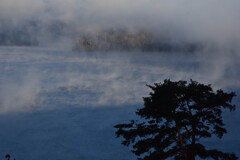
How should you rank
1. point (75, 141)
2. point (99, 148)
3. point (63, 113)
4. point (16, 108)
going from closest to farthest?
point (99, 148)
point (75, 141)
point (63, 113)
point (16, 108)

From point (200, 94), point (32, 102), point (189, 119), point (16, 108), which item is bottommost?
point (189, 119)

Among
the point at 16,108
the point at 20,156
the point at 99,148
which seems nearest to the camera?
the point at 20,156

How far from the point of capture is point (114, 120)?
135125mm

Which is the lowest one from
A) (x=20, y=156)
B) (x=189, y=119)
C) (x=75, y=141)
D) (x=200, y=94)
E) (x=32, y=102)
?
(x=189, y=119)

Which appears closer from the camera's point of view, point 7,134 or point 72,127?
point 7,134

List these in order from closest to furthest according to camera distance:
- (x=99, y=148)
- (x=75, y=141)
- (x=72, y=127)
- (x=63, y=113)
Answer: (x=99, y=148) → (x=75, y=141) → (x=72, y=127) → (x=63, y=113)

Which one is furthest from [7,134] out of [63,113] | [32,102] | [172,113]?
[172,113]

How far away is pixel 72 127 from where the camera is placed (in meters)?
128

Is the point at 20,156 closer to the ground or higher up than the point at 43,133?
closer to the ground

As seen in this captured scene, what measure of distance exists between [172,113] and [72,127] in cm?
11808

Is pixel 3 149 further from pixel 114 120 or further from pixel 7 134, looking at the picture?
pixel 114 120

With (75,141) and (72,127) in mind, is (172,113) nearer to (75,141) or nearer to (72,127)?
(75,141)

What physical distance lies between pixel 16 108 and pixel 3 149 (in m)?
82.0

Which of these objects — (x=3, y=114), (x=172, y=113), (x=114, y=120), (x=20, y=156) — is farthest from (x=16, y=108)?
(x=172, y=113)
